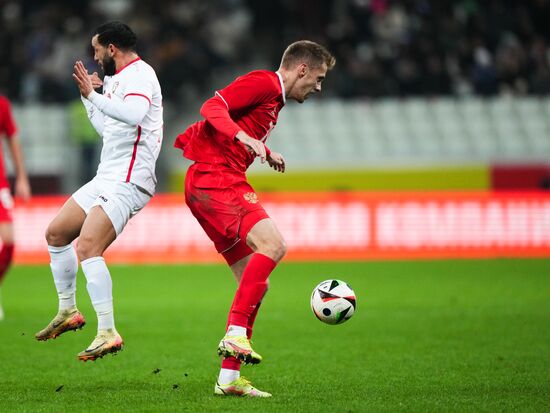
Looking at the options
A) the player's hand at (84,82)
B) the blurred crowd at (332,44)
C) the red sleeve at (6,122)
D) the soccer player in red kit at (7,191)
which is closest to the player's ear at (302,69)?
the player's hand at (84,82)

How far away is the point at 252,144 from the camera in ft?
21.6

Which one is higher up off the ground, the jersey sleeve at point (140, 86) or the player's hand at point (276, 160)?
the jersey sleeve at point (140, 86)

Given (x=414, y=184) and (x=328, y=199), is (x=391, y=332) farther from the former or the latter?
(x=414, y=184)

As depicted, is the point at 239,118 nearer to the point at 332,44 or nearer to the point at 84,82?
the point at 84,82

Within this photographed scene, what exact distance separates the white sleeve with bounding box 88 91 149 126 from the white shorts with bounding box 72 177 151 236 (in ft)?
1.62

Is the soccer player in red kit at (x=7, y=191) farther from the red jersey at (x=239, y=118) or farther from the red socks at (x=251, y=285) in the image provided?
the red socks at (x=251, y=285)

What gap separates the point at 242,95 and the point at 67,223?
153 centimetres

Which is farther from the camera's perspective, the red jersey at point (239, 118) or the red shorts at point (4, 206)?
the red shorts at point (4, 206)

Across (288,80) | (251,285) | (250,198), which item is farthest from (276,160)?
(251,285)

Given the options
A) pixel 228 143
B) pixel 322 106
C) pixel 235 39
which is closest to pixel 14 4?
pixel 235 39

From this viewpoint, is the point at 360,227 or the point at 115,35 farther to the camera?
the point at 360,227

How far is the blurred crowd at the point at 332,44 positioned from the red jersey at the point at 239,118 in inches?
556

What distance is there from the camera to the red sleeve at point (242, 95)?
6.90 m

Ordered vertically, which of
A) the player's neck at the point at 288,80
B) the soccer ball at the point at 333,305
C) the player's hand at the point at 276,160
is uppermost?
the player's neck at the point at 288,80
